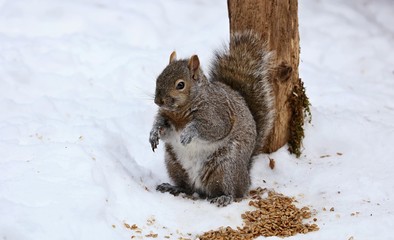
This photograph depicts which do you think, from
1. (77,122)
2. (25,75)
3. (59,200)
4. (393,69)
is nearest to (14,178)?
(59,200)

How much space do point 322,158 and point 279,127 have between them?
34 cm

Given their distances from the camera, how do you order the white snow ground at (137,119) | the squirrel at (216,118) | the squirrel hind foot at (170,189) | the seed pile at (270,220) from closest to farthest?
the white snow ground at (137,119), the seed pile at (270,220), the squirrel at (216,118), the squirrel hind foot at (170,189)

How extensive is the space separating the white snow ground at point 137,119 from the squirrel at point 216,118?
18 centimetres

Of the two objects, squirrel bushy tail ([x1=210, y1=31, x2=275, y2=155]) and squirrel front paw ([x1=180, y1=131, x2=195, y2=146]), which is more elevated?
squirrel bushy tail ([x1=210, y1=31, x2=275, y2=155])

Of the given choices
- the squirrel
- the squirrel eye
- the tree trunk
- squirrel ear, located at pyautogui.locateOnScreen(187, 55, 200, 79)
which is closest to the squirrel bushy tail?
the squirrel

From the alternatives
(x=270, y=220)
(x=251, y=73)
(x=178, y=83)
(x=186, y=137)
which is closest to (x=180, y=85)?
(x=178, y=83)

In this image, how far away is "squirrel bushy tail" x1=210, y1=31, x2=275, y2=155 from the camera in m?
4.60

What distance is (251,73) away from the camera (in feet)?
15.1

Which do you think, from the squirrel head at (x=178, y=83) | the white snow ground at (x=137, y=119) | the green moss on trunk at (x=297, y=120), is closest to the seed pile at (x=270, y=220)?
the white snow ground at (x=137, y=119)

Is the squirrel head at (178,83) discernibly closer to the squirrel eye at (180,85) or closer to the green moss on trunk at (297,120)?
the squirrel eye at (180,85)

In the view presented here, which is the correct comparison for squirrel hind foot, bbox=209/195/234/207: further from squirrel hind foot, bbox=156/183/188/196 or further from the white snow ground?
squirrel hind foot, bbox=156/183/188/196

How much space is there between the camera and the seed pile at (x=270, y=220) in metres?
3.87

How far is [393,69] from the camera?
6.47 metres

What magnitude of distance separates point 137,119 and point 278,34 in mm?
1136
